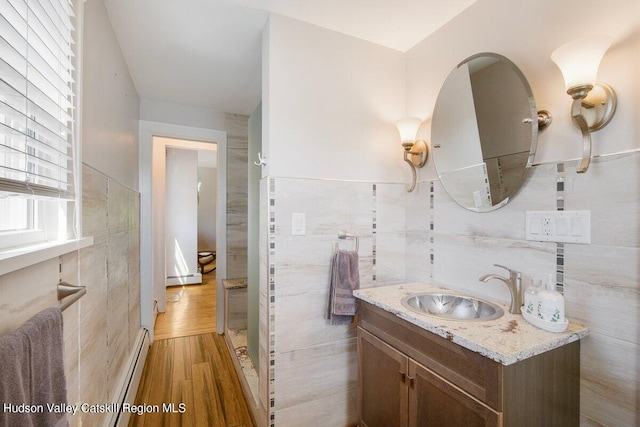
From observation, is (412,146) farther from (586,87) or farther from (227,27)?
(227,27)

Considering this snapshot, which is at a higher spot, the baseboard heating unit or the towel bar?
the towel bar

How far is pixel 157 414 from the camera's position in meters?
1.85

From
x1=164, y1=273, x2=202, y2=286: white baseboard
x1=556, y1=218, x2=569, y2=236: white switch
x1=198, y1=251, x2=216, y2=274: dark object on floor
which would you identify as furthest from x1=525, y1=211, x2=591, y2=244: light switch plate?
x1=198, y1=251, x2=216, y2=274: dark object on floor

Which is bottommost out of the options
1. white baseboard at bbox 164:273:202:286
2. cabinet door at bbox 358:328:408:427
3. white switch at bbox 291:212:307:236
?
white baseboard at bbox 164:273:202:286

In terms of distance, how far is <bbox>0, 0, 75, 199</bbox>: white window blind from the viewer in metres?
0.65

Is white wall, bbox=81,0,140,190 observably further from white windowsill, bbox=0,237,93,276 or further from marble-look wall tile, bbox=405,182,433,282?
marble-look wall tile, bbox=405,182,433,282

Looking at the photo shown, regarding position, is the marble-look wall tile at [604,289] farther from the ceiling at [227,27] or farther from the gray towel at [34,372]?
the gray towel at [34,372]

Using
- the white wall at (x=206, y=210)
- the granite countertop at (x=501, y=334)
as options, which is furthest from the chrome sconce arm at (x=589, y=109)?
the white wall at (x=206, y=210)

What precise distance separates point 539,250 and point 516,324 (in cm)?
33

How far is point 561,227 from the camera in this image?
3.55ft

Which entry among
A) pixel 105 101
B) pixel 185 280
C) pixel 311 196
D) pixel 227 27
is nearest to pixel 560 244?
pixel 311 196

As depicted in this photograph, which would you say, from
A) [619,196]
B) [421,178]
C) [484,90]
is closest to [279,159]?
[421,178]

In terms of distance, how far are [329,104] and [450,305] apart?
1299 mm

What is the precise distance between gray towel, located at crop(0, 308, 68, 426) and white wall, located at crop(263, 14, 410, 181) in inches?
41.1
